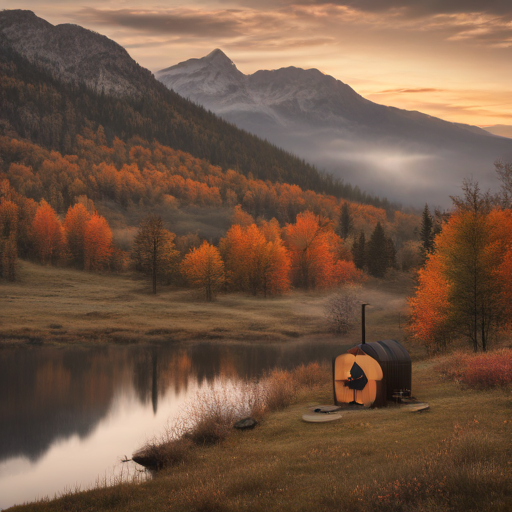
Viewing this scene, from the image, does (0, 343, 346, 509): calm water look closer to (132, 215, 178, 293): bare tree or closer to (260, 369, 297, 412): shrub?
(260, 369, 297, 412): shrub

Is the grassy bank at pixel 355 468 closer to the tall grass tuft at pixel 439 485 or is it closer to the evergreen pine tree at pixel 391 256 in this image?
Answer: the tall grass tuft at pixel 439 485

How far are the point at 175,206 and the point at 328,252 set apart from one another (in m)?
85.5

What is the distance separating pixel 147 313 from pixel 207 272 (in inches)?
628

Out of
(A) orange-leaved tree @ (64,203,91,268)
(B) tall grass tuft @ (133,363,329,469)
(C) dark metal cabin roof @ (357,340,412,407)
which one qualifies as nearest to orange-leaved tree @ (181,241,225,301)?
(A) orange-leaved tree @ (64,203,91,268)

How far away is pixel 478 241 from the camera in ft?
148

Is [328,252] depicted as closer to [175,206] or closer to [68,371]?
[68,371]

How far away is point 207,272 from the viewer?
309 ft

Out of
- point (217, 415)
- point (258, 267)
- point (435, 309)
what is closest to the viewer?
point (217, 415)

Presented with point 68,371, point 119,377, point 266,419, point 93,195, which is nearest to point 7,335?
point 68,371

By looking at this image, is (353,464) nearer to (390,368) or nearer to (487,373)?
(390,368)

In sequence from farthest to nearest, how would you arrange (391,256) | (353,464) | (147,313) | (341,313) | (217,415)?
(391,256)
(147,313)
(341,313)
(217,415)
(353,464)

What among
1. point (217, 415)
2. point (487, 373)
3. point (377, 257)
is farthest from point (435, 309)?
point (377, 257)

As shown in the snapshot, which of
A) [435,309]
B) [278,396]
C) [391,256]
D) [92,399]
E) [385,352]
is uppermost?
[391,256]

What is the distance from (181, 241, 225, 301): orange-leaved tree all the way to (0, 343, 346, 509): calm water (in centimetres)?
2538
